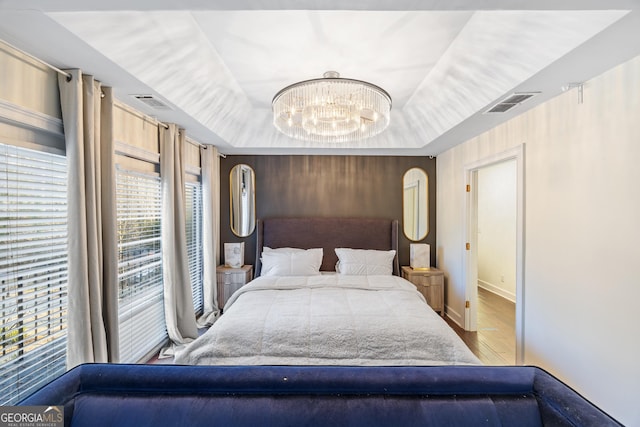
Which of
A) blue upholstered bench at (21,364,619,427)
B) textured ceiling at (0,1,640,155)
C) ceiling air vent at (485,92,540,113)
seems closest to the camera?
blue upholstered bench at (21,364,619,427)

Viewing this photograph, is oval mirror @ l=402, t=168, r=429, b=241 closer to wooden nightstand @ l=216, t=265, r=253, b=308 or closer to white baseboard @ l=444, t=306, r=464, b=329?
white baseboard @ l=444, t=306, r=464, b=329

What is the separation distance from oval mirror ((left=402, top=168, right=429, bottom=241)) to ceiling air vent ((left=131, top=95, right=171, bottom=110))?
324 centimetres

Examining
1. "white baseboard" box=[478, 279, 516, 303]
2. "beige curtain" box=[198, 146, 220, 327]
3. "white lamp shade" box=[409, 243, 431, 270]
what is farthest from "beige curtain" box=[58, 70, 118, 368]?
"white baseboard" box=[478, 279, 516, 303]

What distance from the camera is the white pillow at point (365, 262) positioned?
12.1ft

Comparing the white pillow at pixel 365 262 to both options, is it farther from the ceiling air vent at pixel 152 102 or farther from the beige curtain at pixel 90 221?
the ceiling air vent at pixel 152 102

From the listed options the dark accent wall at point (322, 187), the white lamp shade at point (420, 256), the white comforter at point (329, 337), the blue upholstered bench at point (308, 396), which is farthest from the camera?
A: the dark accent wall at point (322, 187)

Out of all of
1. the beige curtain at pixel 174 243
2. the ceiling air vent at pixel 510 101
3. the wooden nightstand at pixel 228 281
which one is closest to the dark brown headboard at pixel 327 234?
the wooden nightstand at pixel 228 281

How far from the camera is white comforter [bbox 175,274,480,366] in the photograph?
1883mm

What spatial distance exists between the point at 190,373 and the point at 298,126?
194 centimetres

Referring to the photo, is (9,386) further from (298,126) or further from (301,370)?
(298,126)

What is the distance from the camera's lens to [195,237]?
3723mm

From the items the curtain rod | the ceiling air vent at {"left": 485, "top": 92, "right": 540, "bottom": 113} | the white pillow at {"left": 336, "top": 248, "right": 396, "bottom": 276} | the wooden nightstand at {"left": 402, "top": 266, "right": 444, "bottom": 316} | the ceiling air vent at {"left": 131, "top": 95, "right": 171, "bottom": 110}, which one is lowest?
the wooden nightstand at {"left": 402, "top": 266, "right": 444, "bottom": 316}

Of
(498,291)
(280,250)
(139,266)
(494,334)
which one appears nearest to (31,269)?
(139,266)

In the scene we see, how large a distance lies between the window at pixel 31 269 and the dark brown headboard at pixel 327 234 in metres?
2.46
